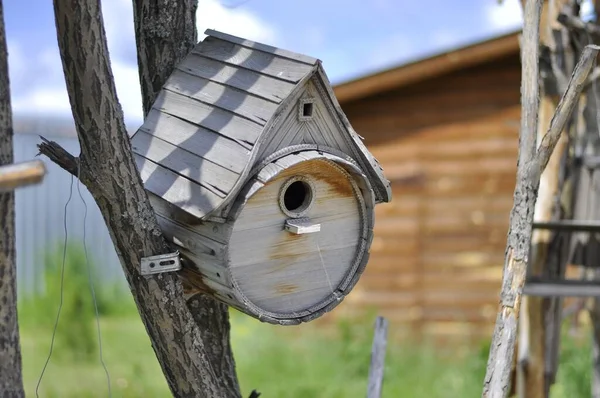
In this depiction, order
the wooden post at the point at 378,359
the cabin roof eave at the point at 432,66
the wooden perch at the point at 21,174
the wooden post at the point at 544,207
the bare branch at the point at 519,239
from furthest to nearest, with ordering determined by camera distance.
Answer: the cabin roof eave at the point at 432,66 → the wooden post at the point at 544,207 → the wooden post at the point at 378,359 → the bare branch at the point at 519,239 → the wooden perch at the point at 21,174

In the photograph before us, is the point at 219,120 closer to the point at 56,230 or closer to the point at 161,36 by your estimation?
the point at 161,36

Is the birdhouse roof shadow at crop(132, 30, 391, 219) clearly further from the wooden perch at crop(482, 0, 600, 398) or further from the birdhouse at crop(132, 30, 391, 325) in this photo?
the wooden perch at crop(482, 0, 600, 398)

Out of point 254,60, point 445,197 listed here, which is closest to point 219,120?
point 254,60

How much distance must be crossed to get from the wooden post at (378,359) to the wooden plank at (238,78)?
98 centimetres

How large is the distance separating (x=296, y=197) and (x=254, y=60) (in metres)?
0.35

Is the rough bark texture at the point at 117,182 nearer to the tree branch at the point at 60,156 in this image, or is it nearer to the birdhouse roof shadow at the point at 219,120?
the tree branch at the point at 60,156

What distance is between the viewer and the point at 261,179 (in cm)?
176

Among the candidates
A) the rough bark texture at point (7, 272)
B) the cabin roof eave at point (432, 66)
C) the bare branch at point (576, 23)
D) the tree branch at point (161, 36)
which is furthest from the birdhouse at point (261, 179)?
the cabin roof eave at point (432, 66)

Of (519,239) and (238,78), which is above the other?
(238,78)

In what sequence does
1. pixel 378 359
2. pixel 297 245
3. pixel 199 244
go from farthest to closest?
pixel 378 359 < pixel 297 245 < pixel 199 244

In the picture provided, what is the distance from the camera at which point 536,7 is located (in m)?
2.19

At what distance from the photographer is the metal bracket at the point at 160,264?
179cm

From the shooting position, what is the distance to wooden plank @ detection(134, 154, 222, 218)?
5.76 ft

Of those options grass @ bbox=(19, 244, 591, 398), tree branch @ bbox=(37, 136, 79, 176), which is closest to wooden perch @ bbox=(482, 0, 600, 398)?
tree branch @ bbox=(37, 136, 79, 176)
